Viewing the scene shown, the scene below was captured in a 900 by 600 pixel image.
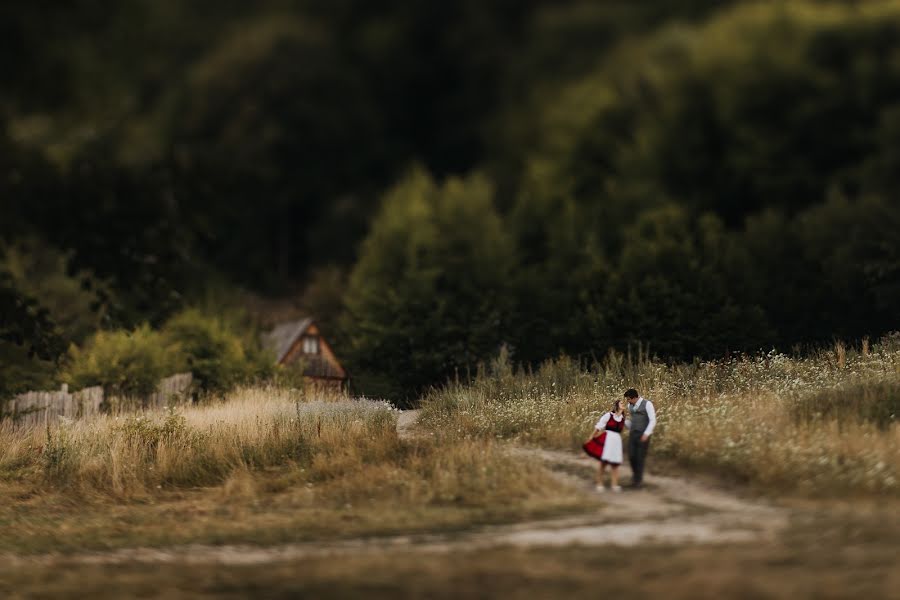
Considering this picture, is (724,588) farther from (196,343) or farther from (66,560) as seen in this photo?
(196,343)

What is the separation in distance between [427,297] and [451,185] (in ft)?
27.0

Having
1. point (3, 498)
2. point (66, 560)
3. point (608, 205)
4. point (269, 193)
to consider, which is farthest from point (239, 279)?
point (66, 560)

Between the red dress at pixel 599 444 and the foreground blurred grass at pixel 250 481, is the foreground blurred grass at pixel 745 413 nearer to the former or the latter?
the red dress at pixel 599 444

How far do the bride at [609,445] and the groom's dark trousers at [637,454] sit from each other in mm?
224

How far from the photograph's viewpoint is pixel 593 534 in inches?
475

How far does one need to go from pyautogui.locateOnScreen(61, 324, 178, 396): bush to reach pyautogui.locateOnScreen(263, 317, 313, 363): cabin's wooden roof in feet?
22.2

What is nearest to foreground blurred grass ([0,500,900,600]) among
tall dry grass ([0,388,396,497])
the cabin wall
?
tall dry grass ([0,388,396,497])

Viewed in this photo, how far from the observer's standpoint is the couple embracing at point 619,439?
47.3 feet

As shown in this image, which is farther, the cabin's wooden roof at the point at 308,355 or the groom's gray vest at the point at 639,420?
the cabin's wooden roof at the point at 308,355

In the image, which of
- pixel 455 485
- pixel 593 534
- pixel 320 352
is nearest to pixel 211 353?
pixel 320 352

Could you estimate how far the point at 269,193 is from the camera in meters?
69.0

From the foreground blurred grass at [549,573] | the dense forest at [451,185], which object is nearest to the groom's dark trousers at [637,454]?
the foreground blurred grass at [549,573]

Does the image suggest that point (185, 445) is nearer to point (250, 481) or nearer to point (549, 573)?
point (250, 481)

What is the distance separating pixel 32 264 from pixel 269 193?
1228 inches
